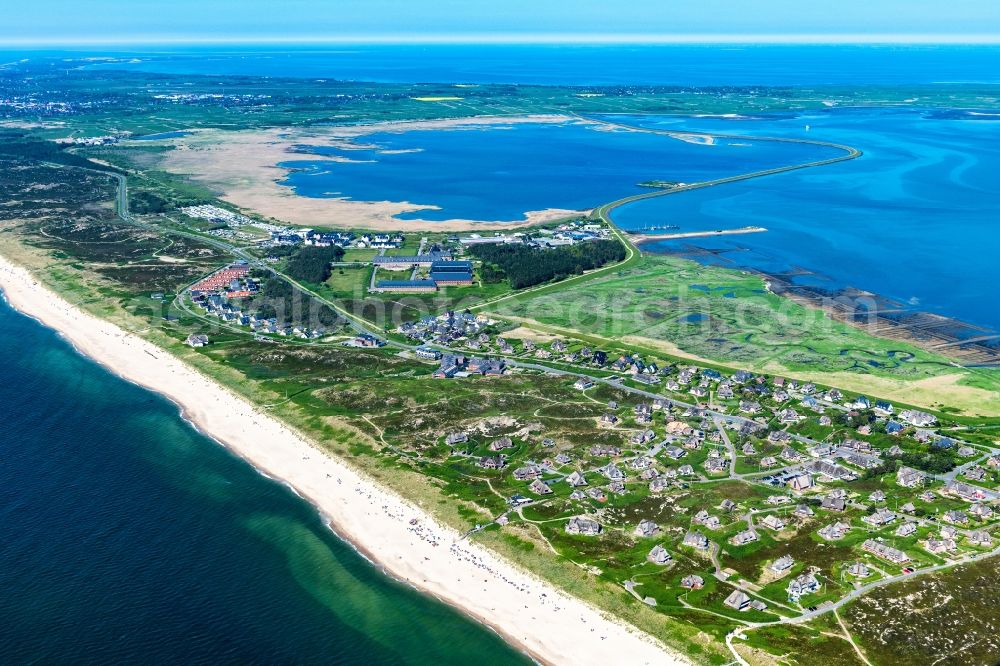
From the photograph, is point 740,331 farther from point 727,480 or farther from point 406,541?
point 406,541

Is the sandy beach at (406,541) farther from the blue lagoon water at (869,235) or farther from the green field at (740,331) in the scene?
the blue lagoon water at (869,235)

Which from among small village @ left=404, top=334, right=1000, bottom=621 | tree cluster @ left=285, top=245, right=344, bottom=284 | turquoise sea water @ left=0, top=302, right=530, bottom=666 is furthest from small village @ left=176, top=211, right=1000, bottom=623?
tree cluster @ left=285, top=245, right=344, bottom=284

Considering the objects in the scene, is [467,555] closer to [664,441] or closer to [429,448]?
[429,448]

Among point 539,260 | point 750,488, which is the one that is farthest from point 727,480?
point 539,260

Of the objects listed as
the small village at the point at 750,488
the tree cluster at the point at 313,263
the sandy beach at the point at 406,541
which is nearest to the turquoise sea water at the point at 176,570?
the sandy beach at the point at 406,541

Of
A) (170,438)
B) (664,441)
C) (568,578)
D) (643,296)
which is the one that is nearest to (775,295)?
(643,296)

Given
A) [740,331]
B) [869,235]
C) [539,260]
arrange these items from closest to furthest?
[740,331], [539,260], [869,235]
